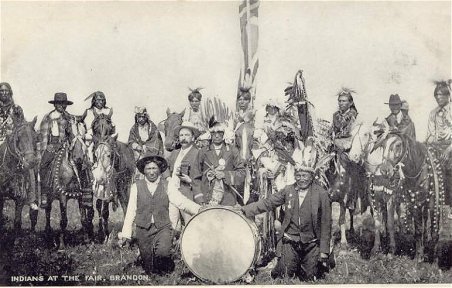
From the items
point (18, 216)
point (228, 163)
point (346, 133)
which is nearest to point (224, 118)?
point (228, 163)

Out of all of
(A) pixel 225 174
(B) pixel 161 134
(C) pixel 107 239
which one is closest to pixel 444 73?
(A) pixel 225 174

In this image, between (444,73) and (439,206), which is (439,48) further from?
(439,206)

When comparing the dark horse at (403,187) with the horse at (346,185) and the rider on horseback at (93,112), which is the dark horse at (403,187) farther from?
the rider on horseback at (93,112)

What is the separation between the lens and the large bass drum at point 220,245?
948cm

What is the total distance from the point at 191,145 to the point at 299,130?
1.41m

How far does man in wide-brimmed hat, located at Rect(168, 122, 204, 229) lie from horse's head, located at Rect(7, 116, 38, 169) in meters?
1.82

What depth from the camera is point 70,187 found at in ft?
32.6

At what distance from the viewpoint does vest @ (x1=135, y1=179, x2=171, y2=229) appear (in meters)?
9.77

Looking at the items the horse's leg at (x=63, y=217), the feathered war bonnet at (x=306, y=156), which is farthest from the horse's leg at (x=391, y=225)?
the horse's leg at (x=63, y=217)

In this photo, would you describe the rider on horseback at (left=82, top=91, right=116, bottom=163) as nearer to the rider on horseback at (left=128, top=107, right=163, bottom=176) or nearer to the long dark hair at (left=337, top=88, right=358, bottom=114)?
the rider on horseback at (left=128, top=107, right=163, bottom=176)

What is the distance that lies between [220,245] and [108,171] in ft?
5.77

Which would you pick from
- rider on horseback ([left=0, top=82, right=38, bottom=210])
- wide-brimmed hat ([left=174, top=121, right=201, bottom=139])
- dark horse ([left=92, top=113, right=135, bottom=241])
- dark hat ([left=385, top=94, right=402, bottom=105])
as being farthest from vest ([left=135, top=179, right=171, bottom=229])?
dark hat ([left=385, top=94, right=402, bottom=105])

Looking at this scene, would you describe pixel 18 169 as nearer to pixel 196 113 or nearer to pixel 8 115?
pixel 8 115

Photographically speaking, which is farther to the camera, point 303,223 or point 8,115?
point 8,115
